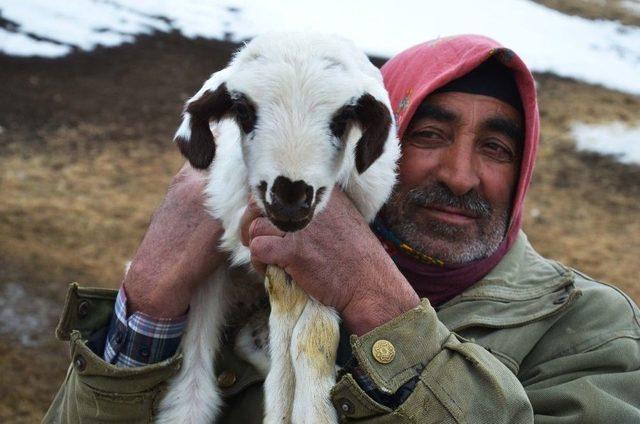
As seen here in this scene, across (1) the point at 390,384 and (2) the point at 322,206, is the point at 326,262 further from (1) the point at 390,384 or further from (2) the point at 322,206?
(1) the point at 390,384

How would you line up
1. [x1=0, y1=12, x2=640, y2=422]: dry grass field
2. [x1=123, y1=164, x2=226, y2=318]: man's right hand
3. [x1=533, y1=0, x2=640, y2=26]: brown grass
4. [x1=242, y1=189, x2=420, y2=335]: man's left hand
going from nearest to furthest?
[x1=242, y1=189, x2=420, y2=335]: man's left hand → [x1=123, y1=164, x2=226, y2=318]: man's right hand → [x1=0, y1=12, x2=640, y2=422]: dry grass field → [x1=533, y1=0, x2=640, y2=26]: brown grass

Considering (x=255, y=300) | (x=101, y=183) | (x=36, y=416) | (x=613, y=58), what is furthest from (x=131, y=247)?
(x=613, y=58)

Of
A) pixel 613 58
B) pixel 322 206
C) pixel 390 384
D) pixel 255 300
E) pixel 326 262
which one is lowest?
pixel 613 58

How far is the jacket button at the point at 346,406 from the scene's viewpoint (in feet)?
7.66

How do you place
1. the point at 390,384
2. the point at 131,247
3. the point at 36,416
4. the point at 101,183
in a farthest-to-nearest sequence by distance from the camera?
the point at 101,183
the point at 131,247
the point at 36,416
the point at 390,384

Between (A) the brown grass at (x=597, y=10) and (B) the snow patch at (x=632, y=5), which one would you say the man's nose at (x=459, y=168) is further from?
(B) the snow patch at (x=632, y=5)

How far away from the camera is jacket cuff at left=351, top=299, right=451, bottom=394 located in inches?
91.4

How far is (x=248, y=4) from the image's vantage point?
468 inches

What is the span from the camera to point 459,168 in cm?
295

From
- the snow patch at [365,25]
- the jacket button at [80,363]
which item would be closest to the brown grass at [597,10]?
the snow patch at [365,25]

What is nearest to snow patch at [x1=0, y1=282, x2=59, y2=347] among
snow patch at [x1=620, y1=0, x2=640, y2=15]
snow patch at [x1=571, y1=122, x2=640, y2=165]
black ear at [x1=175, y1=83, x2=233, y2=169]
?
black ear at [x1=175, y1=83, x2=233, y2=169]

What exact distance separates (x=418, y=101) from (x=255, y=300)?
931mm

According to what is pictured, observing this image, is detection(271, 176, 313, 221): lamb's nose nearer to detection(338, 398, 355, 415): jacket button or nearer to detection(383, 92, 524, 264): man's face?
detection(338, 398, 355, 415): jacket button

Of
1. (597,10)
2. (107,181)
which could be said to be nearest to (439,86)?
(107,181)
